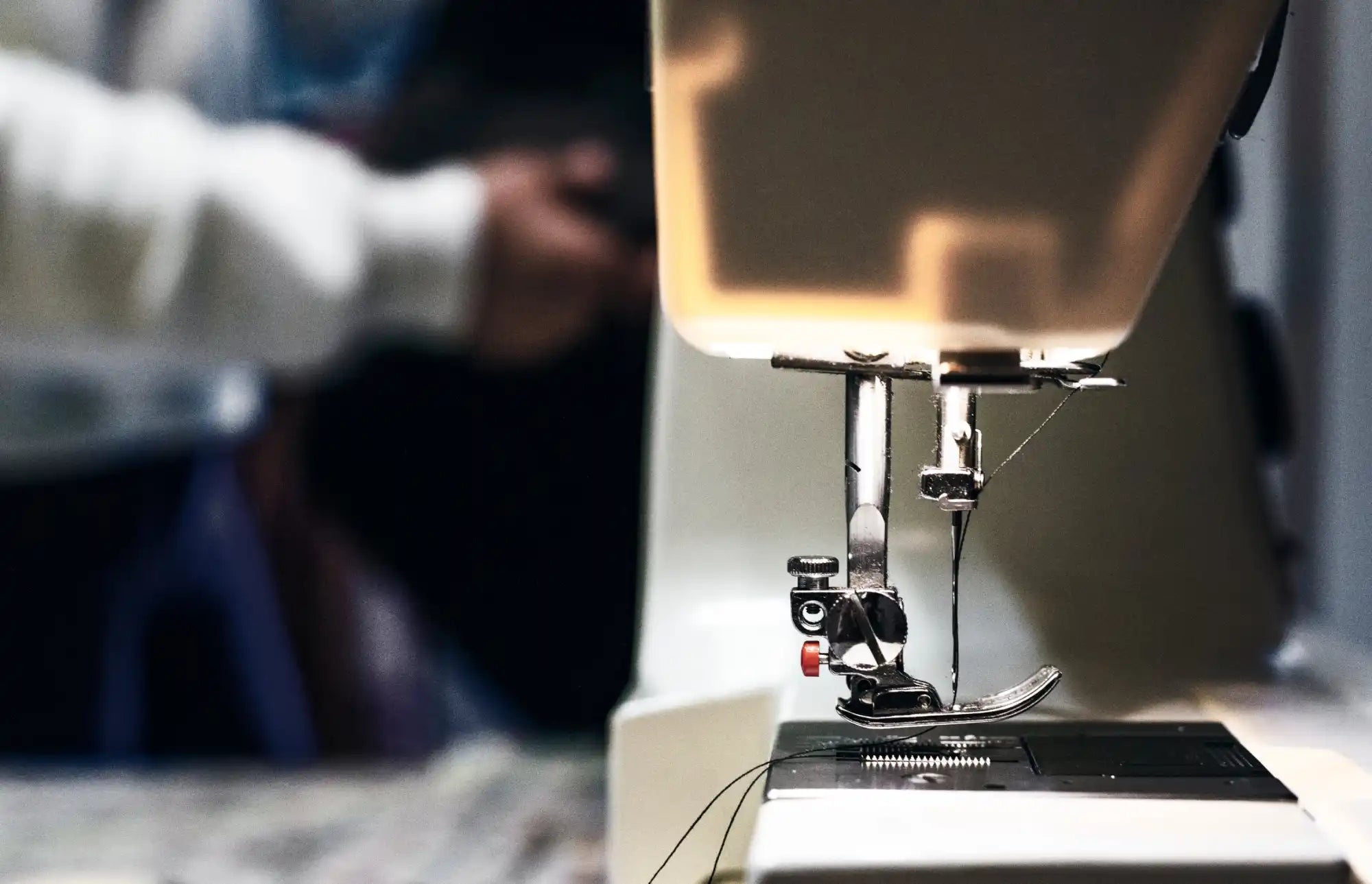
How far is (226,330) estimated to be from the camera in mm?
1447

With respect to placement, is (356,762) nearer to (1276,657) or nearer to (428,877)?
(428,877)

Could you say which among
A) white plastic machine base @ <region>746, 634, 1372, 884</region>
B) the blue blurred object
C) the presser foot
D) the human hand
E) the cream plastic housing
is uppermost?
the human hand

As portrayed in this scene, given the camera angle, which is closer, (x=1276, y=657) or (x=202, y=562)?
(x=1276, y=657)

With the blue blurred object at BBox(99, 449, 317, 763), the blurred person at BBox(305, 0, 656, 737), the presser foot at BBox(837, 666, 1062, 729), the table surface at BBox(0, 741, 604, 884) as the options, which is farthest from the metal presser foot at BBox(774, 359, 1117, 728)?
the blue blurred object at BBox(99, 449, 317, 763)

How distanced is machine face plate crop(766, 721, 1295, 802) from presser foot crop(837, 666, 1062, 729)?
13 millimetres

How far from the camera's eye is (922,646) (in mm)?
603

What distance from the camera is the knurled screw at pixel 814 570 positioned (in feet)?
1.52

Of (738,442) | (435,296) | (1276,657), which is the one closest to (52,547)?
(435,296)

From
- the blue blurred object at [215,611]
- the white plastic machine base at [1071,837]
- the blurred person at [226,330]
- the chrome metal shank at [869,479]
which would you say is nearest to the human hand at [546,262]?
the blurred person at [226,330]

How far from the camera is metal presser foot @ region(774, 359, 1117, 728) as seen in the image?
455mm

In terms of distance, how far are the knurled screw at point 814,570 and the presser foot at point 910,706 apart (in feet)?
0.15

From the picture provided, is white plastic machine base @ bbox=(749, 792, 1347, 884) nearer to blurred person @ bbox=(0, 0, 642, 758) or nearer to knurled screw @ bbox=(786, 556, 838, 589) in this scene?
knurled screw @ bbox=(786, 556, 838, 589)

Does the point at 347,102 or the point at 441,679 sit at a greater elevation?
the point at 347,102

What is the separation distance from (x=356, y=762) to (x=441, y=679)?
0.59 ft
